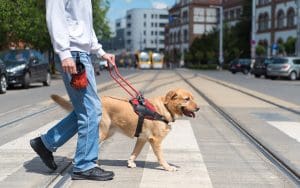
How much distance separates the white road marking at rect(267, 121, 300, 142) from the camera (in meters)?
10.4

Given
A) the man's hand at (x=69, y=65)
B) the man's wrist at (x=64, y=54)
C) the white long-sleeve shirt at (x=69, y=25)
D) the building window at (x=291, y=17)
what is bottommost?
the man's hand at (x=69, y=65)

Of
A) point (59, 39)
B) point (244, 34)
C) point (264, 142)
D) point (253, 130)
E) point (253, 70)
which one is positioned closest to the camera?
Answer: point (59, 39)

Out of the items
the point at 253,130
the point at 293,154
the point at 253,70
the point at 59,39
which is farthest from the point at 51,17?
the point at 253,70

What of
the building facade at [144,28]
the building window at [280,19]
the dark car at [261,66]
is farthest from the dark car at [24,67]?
the building facade at [144,28]

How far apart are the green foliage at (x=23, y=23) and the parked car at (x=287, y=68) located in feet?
52.0

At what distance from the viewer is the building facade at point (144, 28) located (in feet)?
528

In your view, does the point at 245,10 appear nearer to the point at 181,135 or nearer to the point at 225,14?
the point at 225,14

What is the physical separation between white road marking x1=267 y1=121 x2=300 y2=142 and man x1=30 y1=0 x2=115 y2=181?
458cm

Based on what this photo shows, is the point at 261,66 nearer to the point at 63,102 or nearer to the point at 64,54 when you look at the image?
the point at 63,102

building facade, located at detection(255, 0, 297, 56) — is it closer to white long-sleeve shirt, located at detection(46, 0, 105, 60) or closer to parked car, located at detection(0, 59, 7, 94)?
parked car, located at detection(0, 59, 7, 94)

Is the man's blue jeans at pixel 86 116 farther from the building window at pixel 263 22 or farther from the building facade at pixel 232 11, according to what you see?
the building facade at pixel 232 11

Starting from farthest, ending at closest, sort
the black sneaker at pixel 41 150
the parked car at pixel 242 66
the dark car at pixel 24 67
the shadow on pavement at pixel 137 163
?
the parked car at pixel 242 66, the dark car at pixel 24 67, the shadow on pavement at pixel 137 163, the black sneaker at pixel 41 150

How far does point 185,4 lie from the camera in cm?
13838

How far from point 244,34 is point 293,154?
9352cm
